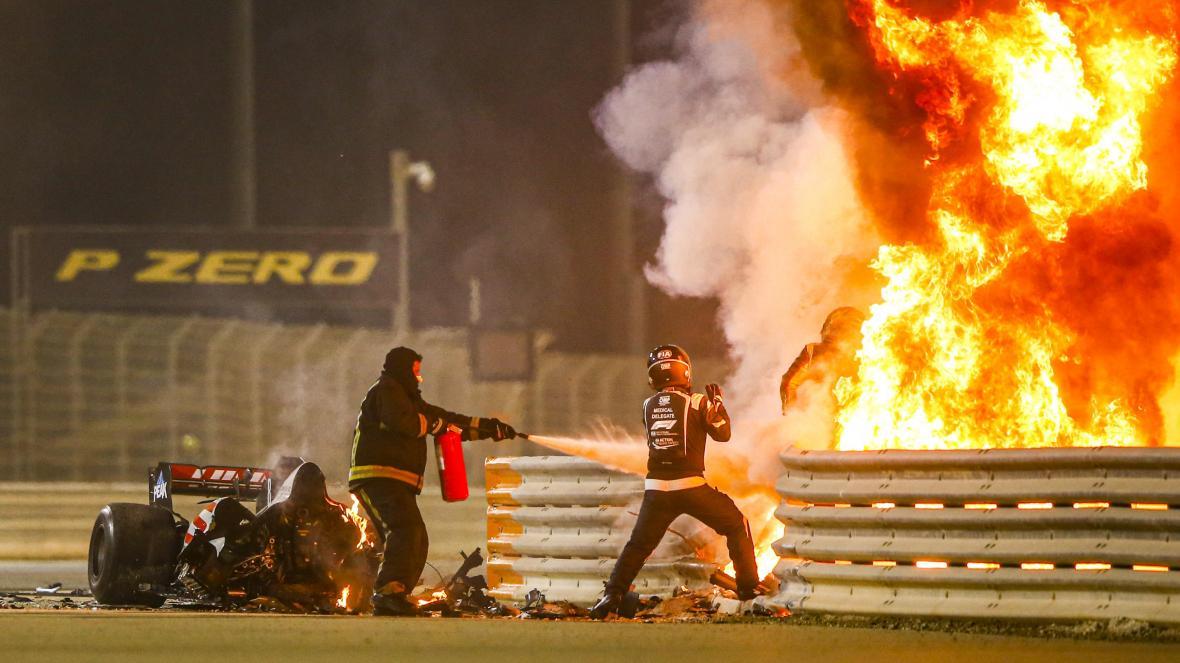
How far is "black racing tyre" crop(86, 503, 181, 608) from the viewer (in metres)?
12.4

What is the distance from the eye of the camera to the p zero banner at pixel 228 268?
29688mm

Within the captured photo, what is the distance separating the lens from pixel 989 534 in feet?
31.4

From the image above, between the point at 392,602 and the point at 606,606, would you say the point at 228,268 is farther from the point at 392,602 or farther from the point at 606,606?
the point at 606,606

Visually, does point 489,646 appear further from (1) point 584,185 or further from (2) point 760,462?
(1) point 584,185

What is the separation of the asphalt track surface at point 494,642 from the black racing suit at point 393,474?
1.81 ft

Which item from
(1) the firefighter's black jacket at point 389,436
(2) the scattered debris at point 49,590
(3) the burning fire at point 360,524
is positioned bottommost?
(2) the scattered debris at point 49,590

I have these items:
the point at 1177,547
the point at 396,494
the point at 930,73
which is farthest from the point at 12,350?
the point at 1177,547

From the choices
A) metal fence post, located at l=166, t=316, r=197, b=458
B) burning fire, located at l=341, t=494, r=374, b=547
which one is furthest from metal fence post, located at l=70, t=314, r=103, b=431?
burning fire, located at l=341, t=494, r=374, b=547

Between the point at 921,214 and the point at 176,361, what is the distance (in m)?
11.2

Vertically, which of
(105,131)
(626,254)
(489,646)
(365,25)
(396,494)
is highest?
(365,25)

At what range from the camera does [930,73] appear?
519 inches

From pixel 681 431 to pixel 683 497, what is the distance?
423 mm

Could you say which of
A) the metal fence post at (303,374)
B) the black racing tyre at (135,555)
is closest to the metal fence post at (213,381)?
the metal fence post at (303,374)

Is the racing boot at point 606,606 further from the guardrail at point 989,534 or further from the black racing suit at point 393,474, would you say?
the black racing suit at point 393,474
